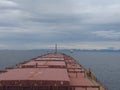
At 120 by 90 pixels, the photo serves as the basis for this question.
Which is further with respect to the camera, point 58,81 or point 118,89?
point 118,89

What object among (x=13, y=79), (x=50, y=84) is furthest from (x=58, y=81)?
(x=13, y=79)

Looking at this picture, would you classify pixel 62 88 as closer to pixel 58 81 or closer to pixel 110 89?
pixel 58 81

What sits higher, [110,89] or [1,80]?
[1,80]

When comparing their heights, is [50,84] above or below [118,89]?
above

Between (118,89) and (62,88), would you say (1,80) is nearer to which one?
(62,88)

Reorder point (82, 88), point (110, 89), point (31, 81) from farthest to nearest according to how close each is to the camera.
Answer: point (110, 89) → point (82, 88) → point (31, 81)

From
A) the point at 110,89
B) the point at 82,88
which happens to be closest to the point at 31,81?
the point at 82,88

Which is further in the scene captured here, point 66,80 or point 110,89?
point 110,89

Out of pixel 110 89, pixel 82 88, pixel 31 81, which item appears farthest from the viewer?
pixel 110 89

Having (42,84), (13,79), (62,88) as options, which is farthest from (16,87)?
(62,88)
